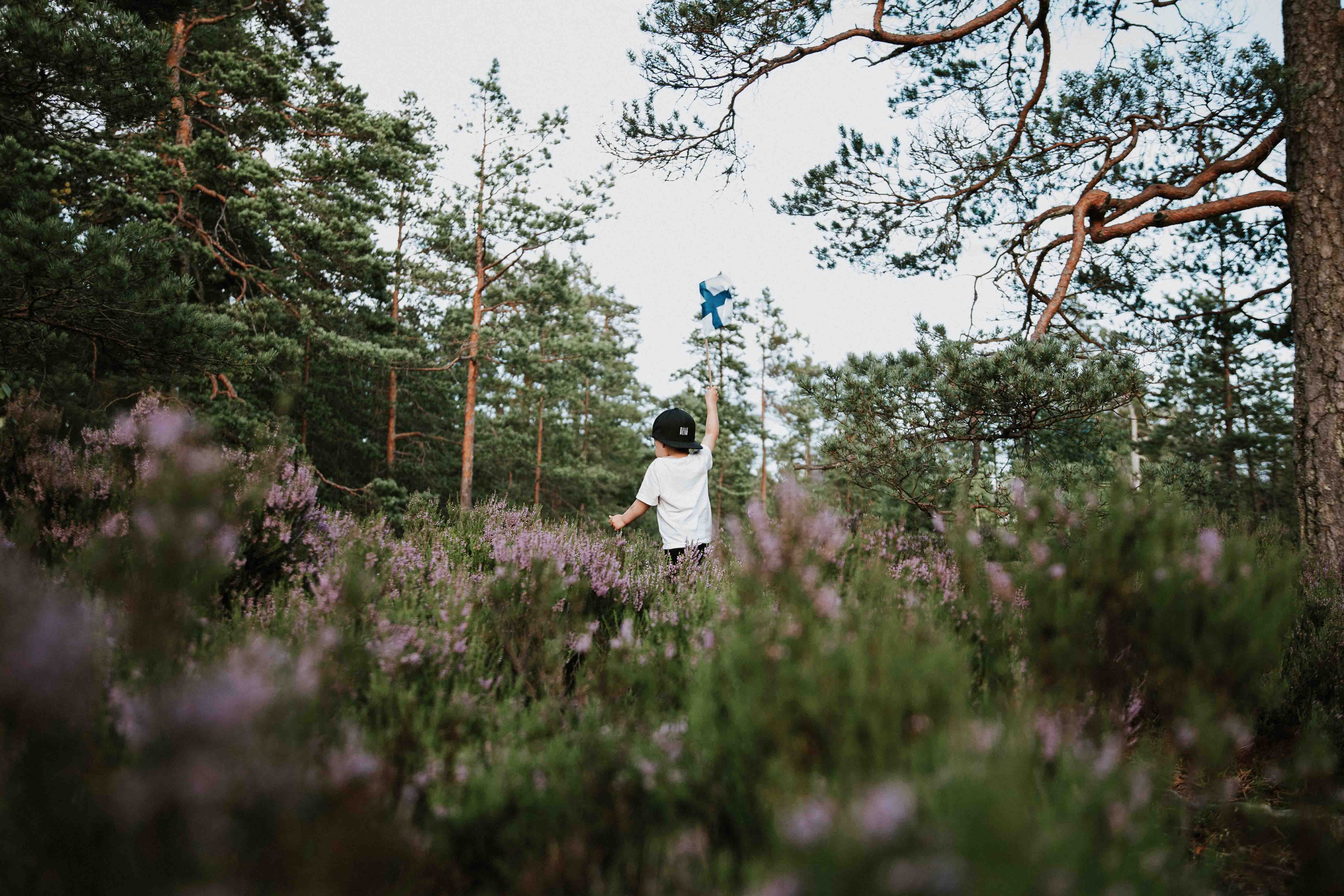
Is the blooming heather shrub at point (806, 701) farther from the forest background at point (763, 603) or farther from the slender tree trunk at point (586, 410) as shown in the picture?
the slender tree trunk at point (586, 410)

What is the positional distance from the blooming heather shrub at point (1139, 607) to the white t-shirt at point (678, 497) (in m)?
3.04

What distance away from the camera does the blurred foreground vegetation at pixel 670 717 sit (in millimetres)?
1148

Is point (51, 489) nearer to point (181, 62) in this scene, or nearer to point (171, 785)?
point (171, 785)

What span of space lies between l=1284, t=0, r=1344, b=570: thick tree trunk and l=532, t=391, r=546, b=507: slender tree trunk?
76.6 feet

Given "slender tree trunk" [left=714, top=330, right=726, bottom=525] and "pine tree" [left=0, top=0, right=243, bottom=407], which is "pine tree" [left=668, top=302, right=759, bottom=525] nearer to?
"slender tree trunk" [left=714, top=330, right=726, bottom=525]

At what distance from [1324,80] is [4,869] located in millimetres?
9116

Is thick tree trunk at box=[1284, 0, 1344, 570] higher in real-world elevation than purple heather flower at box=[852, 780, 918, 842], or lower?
higher

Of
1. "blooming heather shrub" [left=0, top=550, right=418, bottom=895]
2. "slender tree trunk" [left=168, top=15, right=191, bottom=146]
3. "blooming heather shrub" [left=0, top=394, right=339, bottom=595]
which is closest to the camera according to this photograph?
"blooming heather shrub" [left=0, top=550, right=418, bottom=895]

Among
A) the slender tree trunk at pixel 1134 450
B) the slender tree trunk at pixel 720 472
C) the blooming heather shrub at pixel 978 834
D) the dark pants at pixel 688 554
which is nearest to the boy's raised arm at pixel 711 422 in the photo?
the dark pants at pixel 688 554

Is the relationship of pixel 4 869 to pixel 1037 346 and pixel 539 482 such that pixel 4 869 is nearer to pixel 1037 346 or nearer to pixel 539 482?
pixel 1037 346

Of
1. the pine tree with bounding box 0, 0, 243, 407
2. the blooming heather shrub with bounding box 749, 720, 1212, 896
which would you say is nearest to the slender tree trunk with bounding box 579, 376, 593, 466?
the pine tree with bounding box 0, 0, 243, 407

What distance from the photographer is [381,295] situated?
17.0 meters

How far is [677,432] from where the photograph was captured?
5801 millimetres

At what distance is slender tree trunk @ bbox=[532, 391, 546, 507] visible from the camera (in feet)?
92.3
